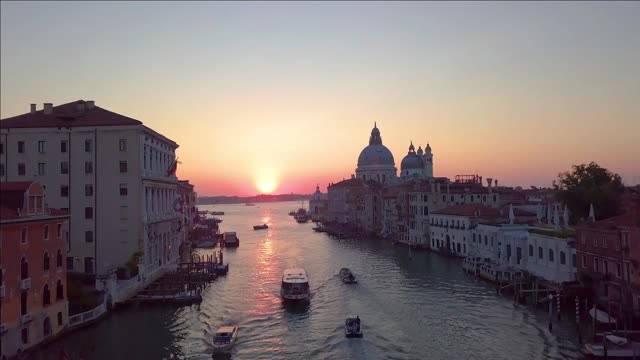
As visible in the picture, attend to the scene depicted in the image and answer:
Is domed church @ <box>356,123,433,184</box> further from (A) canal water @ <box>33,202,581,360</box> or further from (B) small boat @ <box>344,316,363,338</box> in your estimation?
(B) small boat @ <box>344,316,363,338</box>

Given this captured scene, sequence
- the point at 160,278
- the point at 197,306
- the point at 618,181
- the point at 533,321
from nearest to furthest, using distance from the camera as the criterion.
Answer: the point at 533,321 < the point at 197,306 < the point at 160,278 < the point at 618,181

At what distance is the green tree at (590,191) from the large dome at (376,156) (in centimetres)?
8447

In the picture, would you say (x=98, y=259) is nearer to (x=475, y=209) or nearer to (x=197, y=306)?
(x=197, y=306)

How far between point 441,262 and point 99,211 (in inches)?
1162

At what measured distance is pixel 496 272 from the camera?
→ 39.4 m

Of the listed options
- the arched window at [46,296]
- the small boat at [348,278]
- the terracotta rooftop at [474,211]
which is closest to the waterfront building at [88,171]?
the arched window at [46,296]

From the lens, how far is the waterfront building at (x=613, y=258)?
2642cm

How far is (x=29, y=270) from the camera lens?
2217 centimetres

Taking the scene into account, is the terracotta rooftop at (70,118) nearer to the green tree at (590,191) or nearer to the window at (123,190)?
the window at (123,190)

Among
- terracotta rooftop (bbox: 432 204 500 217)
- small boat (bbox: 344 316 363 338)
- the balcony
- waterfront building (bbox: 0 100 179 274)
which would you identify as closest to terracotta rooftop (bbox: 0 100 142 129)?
waterfront building (bbox: 0 100 179 274)

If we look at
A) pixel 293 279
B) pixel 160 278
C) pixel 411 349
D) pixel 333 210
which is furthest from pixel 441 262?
pixel 333 210

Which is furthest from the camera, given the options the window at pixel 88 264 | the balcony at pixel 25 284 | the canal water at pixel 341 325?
the window at pixel 88 264

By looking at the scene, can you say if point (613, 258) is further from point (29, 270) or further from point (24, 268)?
point (24, 268)

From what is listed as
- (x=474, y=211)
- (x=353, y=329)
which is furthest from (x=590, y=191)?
(x=353, y=329)
